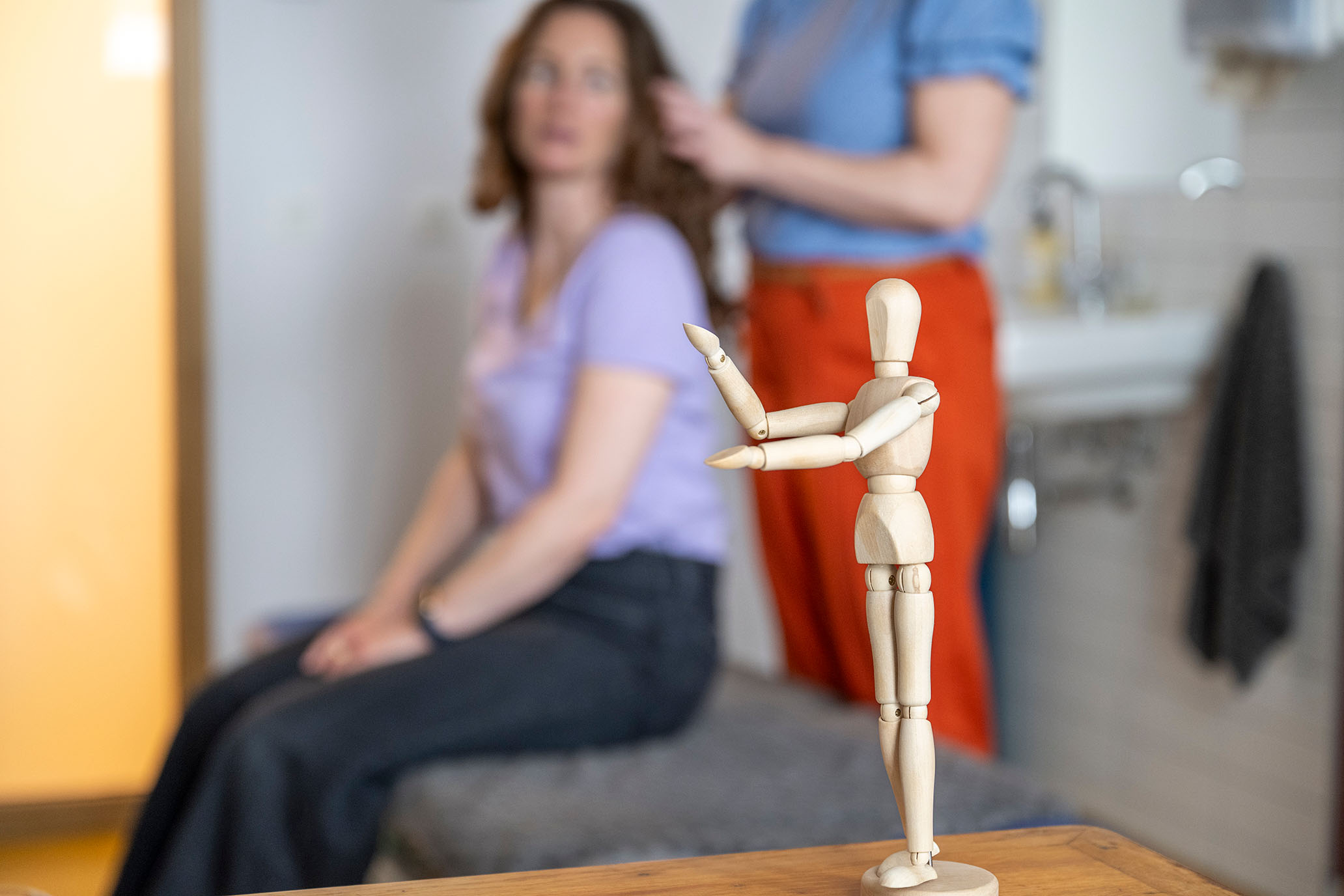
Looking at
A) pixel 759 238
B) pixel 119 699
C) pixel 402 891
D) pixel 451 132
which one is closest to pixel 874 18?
pixel 759 238

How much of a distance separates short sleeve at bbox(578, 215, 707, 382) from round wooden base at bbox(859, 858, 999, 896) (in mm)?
770

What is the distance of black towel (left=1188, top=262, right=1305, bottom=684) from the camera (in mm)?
1918

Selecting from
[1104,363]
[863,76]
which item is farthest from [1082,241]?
[863,76]

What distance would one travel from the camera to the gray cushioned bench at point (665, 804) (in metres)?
1.04

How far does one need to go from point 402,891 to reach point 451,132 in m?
2.12

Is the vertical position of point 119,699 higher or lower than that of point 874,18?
lower

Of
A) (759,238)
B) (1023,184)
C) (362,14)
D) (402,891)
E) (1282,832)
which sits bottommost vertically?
(1282,832)

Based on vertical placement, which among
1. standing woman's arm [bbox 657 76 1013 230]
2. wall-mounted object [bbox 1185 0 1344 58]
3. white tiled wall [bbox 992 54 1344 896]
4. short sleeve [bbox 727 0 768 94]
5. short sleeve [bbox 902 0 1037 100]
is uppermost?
wall-mounted object [bbox 1185 0 1344 58]

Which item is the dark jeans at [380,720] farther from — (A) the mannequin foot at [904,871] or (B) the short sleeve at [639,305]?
(A) the mannequin foot at [904,871]

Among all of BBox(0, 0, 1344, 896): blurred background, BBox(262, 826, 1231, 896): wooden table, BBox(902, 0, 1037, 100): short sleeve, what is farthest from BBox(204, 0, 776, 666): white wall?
BBox(262, 826, 1231, 896): wooden table

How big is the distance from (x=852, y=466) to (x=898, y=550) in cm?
86

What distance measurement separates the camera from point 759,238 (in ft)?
4.91

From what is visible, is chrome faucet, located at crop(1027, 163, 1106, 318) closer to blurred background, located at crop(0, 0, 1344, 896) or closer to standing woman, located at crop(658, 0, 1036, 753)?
blurred background, located at crop(0, 0, 1344, 896)

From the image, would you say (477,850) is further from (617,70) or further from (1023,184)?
(1023,184)
